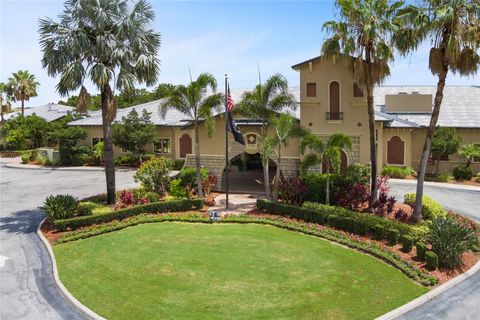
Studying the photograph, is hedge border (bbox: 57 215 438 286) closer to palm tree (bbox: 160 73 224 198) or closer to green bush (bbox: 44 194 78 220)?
green bush (bbox: 44 194 78 220)

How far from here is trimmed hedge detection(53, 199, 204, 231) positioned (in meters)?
19.7

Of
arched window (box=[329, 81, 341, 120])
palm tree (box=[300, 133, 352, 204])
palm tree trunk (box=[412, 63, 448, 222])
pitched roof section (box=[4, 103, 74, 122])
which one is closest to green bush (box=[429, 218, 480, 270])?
palm tree trunk (box=[412, 63, 448, 222])

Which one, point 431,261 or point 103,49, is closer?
point 431,261

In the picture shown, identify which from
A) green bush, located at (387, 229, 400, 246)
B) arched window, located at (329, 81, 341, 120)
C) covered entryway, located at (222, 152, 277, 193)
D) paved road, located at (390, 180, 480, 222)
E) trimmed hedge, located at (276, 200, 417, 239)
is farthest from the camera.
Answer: covered entryway, located at (222, 152, 277, 193)

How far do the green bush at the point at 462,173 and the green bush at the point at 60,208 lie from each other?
1130 inches

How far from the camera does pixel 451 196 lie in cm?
2772

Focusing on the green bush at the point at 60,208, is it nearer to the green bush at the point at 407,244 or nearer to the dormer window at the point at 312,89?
the dormer window at the point at 312,89

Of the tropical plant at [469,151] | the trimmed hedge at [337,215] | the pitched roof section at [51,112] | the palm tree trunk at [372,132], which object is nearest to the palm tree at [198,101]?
the trimmed hedge at [337,215]

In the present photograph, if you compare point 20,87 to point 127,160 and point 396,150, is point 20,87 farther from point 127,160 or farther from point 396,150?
point 396,150

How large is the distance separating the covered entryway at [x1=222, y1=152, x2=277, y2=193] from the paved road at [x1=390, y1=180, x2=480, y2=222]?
31.7 feet

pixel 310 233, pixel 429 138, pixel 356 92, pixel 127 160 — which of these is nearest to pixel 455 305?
→ pixel 310 233

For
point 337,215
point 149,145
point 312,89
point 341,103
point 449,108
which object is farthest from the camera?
point 149,145

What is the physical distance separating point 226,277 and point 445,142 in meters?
25.8

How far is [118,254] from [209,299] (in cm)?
554
